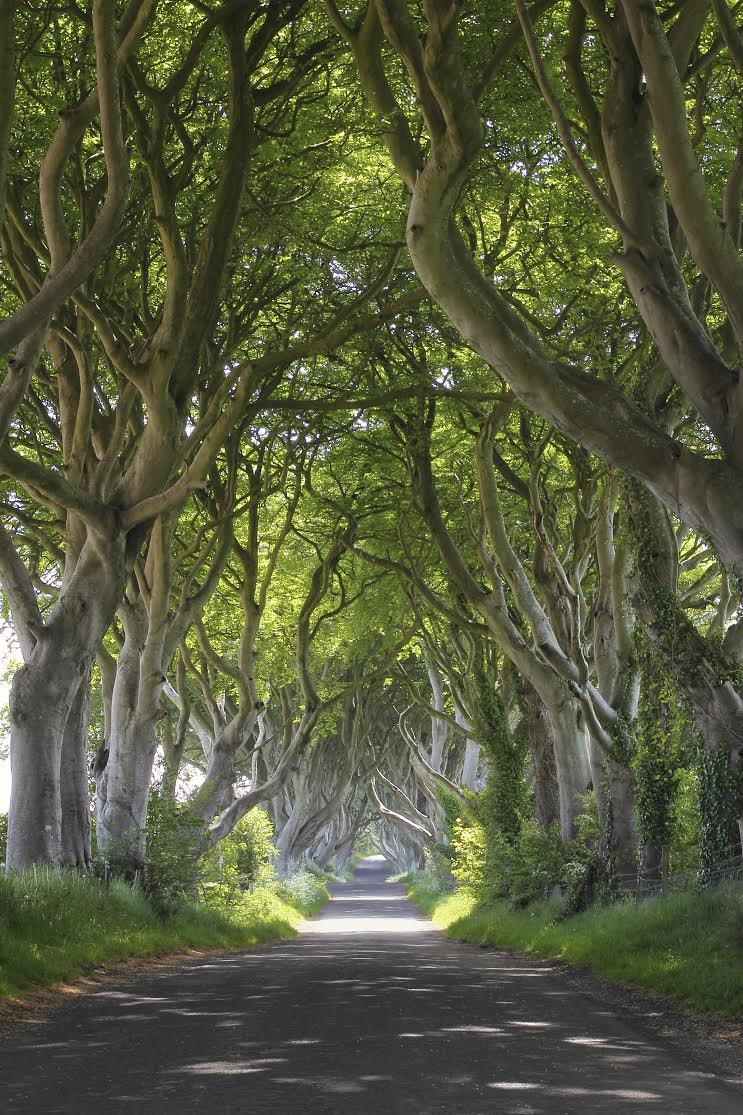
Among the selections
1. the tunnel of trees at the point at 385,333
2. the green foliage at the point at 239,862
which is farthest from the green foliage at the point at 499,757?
the green foliage at the point at 239,862

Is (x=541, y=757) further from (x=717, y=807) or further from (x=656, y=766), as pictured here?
(x=717, y=807)

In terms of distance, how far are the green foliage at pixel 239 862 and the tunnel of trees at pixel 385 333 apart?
1551 millimetres

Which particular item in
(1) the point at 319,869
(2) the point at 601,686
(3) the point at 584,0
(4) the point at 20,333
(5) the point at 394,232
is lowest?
(1) the point at 319,869

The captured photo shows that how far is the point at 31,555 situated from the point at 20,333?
11.3 meters


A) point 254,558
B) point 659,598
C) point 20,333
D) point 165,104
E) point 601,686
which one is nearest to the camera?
point 20,333

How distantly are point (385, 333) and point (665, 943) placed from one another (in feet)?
31.6

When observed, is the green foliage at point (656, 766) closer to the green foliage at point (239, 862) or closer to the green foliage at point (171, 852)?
the green foliage at point (171, 852)

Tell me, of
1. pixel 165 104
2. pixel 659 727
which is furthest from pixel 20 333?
pixel 659 727

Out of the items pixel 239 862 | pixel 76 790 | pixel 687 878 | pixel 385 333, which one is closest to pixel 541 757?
pixel 239 862

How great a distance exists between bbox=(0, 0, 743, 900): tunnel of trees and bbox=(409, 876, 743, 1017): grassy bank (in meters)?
0.91

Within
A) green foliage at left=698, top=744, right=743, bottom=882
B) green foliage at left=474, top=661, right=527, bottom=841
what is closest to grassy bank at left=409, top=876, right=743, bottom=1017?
green foliage at left=698, top=744, right=743, bottom=882

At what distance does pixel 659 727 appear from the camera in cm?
1371

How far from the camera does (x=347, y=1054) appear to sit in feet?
21.4

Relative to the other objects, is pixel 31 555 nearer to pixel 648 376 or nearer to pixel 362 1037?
pixel 648 376
